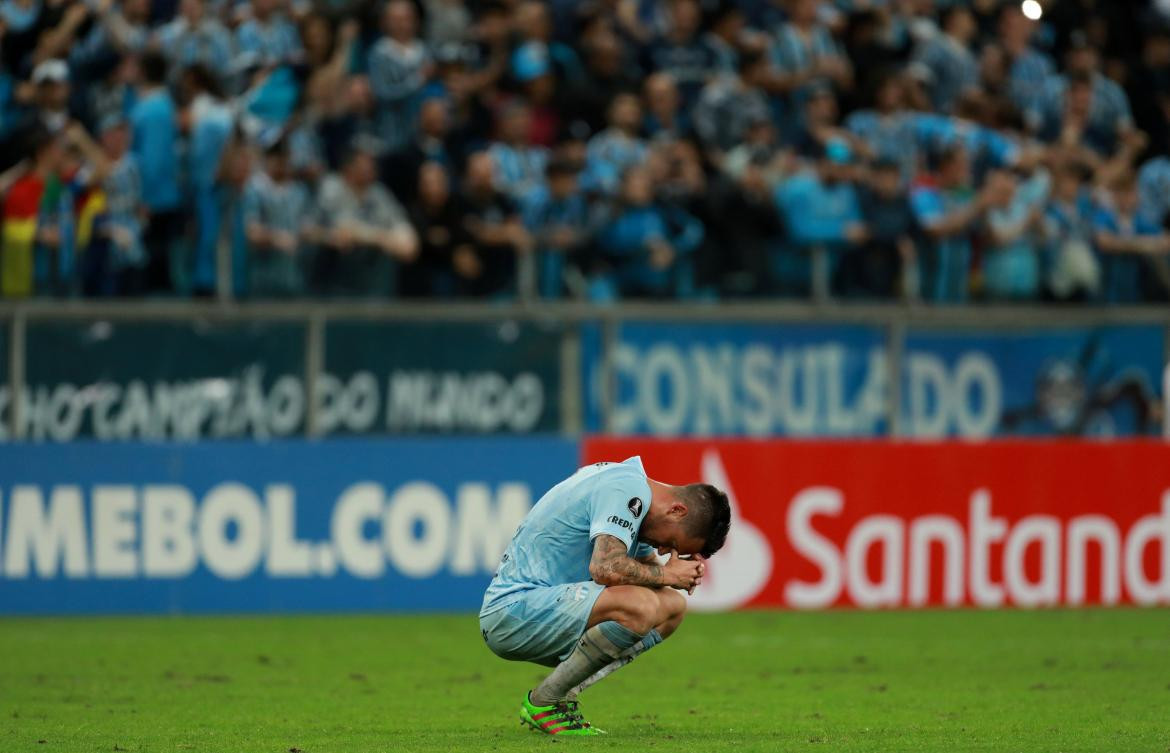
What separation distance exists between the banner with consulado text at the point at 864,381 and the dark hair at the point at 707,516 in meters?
7.52

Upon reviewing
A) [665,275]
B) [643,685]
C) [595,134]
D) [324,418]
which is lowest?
[643,685]

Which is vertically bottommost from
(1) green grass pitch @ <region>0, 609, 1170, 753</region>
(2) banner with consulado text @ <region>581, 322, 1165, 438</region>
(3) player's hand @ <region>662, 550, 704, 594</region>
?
(1) green grass pitch @ <region>0, 609, 1170, 753</region>

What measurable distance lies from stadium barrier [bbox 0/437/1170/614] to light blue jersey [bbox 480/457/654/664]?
6.98 metres

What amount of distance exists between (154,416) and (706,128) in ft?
20.9

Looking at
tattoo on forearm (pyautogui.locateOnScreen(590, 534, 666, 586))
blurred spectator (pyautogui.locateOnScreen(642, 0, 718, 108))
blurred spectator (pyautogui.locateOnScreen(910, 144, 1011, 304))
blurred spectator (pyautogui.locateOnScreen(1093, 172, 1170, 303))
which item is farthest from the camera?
blurred spectator (pyautogui.locateOnScreen(642, 0, 718, 108))

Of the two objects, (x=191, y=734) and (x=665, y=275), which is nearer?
(x=191, y=734)

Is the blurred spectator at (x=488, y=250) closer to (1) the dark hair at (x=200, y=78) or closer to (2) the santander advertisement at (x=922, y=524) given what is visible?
(2) the santander advertisement at (x=922, y=524)

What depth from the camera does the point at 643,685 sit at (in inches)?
447

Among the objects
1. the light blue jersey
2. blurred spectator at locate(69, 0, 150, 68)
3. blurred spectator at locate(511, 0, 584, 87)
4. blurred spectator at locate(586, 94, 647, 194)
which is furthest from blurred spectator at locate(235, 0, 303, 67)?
the light blue jersey

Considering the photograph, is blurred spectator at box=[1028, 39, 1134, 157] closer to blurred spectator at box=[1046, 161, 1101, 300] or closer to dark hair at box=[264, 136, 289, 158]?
blurred spectator at box=[1046, 161, 1101, 300]

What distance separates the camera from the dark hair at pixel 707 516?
8.30 metres

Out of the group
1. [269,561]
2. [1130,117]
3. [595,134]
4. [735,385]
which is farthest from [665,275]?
[1130,117]

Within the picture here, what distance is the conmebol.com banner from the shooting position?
594 inches

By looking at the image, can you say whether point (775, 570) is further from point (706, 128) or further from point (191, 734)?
point (191, 734)
